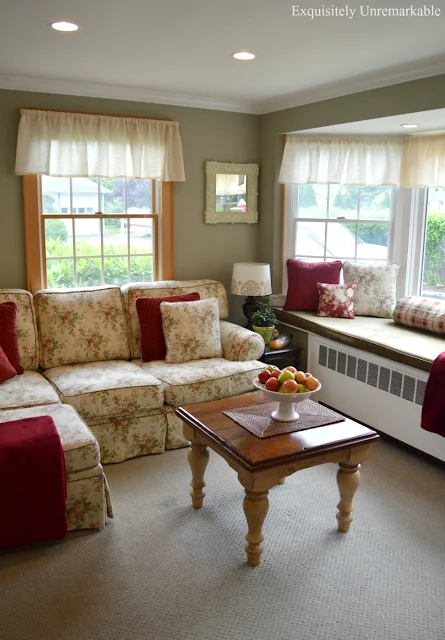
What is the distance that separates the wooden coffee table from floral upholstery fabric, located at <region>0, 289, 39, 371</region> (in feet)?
4.52

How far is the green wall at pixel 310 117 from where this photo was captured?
355 cm

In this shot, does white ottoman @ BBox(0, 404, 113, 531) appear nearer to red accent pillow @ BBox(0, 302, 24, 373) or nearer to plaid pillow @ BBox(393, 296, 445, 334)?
red accent pillow @ BBox(0, 302, 24, 373)

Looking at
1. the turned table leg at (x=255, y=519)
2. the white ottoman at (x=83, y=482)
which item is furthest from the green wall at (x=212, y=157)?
the turned table leg at (x=255, y=519)

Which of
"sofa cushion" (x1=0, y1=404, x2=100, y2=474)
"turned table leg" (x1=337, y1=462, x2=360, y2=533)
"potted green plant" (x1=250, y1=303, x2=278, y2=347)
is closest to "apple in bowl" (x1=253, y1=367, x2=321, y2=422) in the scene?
"turned table leg" (x1=337, y1=462, x2=360, y2=533)

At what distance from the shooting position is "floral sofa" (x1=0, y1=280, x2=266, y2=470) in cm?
350

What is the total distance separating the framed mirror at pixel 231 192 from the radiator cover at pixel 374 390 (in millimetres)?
1255

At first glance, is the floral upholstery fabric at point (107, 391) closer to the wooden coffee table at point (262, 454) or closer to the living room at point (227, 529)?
the living room at point (227, 529)

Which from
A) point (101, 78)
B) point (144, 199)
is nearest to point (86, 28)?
point (101, 78)

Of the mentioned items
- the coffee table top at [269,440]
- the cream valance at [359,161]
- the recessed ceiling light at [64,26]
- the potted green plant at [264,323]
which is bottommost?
the coffee table top at [269,440]

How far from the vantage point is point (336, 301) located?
459 cm

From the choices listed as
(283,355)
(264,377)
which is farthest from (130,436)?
(283,355)

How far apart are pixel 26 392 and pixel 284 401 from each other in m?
1.55

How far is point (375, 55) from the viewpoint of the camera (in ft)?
10.8

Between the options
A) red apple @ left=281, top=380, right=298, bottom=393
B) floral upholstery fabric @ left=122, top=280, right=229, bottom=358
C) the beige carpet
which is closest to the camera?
the beige carpet
